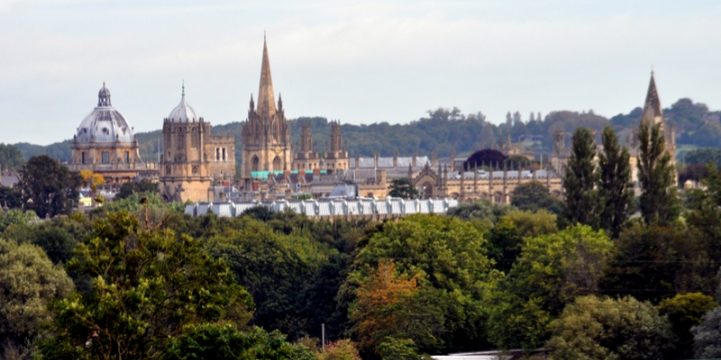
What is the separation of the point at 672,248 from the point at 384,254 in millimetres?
14076

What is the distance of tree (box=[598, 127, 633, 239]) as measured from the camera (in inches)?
3103

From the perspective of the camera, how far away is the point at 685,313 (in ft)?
191

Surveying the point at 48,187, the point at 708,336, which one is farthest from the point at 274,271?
the point at 48,187

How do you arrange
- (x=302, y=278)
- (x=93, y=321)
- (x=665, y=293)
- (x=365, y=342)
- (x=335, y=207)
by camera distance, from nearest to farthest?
(x=93, y=321) < (x=665, y=293) < (x=365, y=342) < (x=302, y=278) < (x=335, y=207)

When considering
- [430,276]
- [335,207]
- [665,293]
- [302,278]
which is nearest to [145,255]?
[665,293]

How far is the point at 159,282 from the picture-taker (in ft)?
151

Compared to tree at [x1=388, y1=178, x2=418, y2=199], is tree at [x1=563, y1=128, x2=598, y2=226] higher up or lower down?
higher up

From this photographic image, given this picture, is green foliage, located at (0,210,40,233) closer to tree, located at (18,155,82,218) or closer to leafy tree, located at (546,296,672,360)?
tree, located at (18,155,82,218)

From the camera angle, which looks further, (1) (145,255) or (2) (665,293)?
(2) (665,293)

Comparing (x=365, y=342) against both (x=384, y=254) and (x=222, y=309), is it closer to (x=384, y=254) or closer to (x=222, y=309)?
(x=384, y=254)

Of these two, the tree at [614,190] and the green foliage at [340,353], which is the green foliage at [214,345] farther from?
the tree at [614,190]

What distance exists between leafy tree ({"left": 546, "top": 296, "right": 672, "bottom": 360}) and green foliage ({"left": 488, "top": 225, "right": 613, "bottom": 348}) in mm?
3508

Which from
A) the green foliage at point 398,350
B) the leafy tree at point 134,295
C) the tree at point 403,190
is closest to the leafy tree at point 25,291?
the green foliage at point 398,350

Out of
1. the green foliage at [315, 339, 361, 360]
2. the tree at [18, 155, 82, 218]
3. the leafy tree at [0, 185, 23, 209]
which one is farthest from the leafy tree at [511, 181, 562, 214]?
the green foliage at [315, 339, 361, 360]
